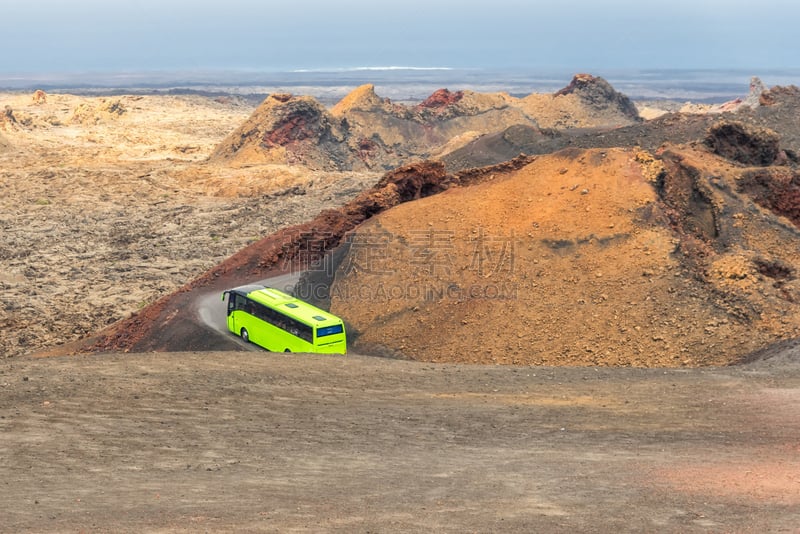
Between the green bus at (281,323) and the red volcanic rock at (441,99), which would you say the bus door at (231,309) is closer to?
the green bus at (281,323)

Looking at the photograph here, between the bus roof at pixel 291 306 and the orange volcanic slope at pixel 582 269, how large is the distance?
1706 millimetres

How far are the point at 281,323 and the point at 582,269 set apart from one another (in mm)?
10042

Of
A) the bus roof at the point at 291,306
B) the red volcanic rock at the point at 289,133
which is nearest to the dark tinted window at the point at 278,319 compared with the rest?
the bus roof at the point at 291,306

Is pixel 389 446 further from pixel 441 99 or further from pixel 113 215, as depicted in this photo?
pixel 441 99

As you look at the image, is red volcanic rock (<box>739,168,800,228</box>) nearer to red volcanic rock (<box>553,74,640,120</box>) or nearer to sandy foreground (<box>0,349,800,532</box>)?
sandy foreground (<box>0,349,800,532</box>)

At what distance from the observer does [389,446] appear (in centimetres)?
1898

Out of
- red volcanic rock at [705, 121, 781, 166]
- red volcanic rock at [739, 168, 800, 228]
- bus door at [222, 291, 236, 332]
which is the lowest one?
bus door at [222, 291, 236, 332]

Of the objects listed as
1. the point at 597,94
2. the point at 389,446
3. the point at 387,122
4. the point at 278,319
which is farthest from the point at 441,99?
the point at 389,446

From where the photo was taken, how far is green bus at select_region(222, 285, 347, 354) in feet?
95.6

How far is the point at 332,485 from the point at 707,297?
16.3 metres

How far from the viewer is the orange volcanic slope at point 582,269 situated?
1090 inches

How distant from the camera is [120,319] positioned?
128 ft

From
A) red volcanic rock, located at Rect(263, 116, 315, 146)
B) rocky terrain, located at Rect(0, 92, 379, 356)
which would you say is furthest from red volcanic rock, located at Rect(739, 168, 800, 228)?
red volcanic rock, located at Rect(263, 116, 315, 146)

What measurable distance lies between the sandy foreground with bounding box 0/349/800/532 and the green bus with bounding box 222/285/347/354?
2478 millimetres
